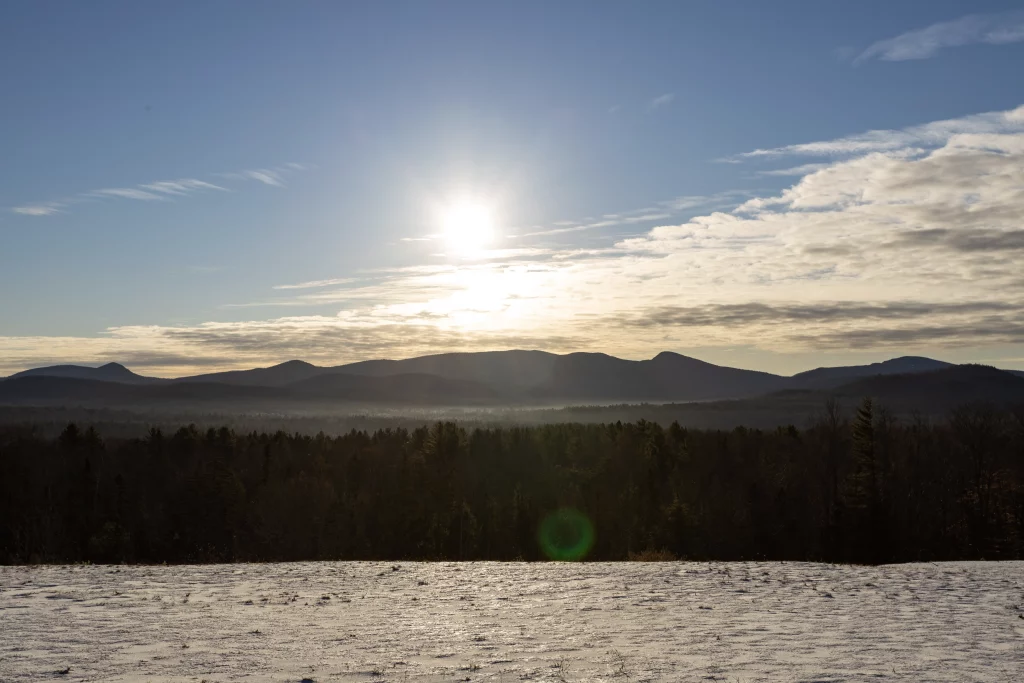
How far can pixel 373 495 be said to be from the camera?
10562 centimetres

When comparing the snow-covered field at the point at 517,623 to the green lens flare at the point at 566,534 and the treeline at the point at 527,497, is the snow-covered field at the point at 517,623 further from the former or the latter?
the green lens flare at the point at 566,534

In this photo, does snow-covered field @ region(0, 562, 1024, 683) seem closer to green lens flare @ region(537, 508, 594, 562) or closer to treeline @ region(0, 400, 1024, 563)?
treeline @ region(0, 400, 1024, 563)

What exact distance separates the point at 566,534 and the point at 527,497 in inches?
422

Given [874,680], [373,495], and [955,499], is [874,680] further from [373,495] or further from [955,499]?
[373,495]

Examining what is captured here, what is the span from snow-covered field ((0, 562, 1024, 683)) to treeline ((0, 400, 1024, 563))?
171ft

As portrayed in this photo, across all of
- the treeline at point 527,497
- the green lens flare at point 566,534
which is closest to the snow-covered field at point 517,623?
the treeline at point 527,497

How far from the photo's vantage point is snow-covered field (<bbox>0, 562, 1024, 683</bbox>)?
1340cm

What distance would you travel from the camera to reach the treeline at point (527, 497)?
79.8 metres

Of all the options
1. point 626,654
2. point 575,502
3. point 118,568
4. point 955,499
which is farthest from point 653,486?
point 626,654

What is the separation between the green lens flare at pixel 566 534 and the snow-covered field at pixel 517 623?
7180 centimetres

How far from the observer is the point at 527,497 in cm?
11038

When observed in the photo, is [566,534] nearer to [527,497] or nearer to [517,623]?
[527,497]

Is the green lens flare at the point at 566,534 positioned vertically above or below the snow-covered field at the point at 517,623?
below

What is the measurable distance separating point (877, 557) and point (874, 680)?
6473 cm
